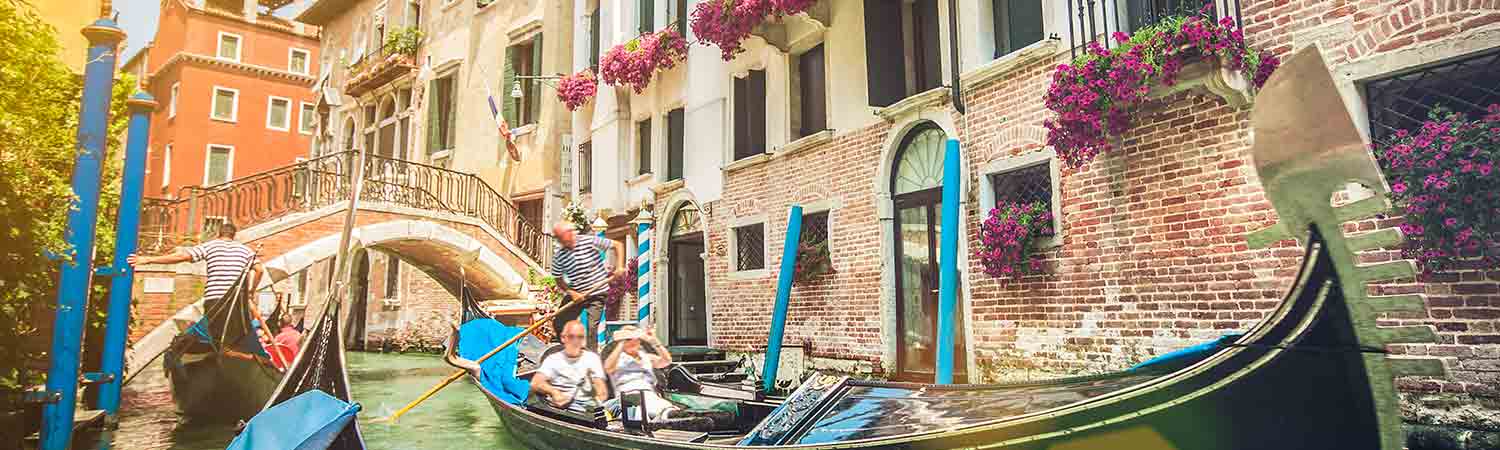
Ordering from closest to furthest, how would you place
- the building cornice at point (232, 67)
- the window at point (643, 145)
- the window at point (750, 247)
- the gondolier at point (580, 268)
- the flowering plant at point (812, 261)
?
1. the gondolier at point (580, 268)
2. the flowering plant at point (812, 261)
3. the window at point (750, 247)
4. the window at point (643, 145)
5. the building cornice at point (232, 67)

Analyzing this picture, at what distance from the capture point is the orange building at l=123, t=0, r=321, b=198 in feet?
60.5

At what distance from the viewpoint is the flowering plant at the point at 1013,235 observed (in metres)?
5.07

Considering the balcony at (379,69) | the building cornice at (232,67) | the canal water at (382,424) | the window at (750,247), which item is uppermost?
the building cornice at (232,67)

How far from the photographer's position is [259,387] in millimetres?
5602

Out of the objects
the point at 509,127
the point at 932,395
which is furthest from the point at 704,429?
the point at 509,127

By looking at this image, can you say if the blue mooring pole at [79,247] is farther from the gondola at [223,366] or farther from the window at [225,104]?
the window at [225,104]

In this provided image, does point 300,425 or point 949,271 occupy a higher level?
point 949,271

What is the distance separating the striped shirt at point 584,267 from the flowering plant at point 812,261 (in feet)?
5.74

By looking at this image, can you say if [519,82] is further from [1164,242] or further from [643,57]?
[1164,242]

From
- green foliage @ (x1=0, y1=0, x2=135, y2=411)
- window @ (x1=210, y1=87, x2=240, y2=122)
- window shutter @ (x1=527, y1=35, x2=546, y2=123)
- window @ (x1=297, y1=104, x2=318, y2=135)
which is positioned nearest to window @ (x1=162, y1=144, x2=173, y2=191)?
window @ (x1=210, y1=87, x2=240, y2=122)

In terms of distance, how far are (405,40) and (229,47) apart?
7.81 metres

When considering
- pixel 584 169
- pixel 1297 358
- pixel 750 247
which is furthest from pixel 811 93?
pixel 1297 358

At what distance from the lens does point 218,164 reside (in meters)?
18.8

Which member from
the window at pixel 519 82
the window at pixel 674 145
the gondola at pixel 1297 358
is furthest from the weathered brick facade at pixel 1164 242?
the window at pixel 519 82
